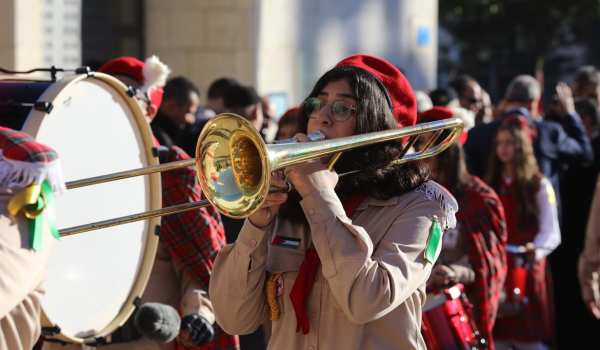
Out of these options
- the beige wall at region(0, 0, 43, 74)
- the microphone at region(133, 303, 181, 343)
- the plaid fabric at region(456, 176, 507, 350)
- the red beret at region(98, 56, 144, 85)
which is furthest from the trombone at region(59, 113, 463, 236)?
the beige wall at region(0, 0, 43, 74)

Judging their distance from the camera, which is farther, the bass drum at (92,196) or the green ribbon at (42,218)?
the bass drum at (92,196)

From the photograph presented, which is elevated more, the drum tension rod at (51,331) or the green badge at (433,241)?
the green badge at (433,241)

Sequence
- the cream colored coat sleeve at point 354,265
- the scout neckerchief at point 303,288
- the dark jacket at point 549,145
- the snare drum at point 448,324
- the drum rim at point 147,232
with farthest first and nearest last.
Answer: the dark jacket at point 549,145 → the snare drum at point 448,324 → the drum rim at point 147,232 → the scout neckerchief at point 303,288 → the cream colored coat sleeve at point 354,265

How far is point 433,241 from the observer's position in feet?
10.6

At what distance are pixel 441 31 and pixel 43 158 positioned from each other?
22381mm

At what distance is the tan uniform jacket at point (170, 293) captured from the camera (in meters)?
4.37

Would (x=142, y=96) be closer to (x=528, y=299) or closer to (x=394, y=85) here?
(x=394, y=85)

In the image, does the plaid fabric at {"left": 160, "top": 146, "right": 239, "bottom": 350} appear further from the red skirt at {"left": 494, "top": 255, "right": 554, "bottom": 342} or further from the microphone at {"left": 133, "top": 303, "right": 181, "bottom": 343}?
the red skirt at {"left": 494, "top": 255, "right": 554, "bottom": 342}

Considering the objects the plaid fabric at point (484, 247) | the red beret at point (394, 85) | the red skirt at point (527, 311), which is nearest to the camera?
the red beret at point (394, 85)

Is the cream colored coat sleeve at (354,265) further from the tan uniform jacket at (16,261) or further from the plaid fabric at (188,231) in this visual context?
the plaid fabric at (188,231)

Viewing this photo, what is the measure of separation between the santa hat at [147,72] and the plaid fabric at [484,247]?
4.64ft

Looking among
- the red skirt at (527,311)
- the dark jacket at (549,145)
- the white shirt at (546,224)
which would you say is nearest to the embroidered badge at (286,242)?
the red skirt at (527,311)

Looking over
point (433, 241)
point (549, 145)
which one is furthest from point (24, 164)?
point (549, 145)

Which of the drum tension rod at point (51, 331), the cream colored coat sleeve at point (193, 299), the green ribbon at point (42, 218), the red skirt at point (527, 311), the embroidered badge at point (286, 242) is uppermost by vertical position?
the green ribbon at point (42, 218)
